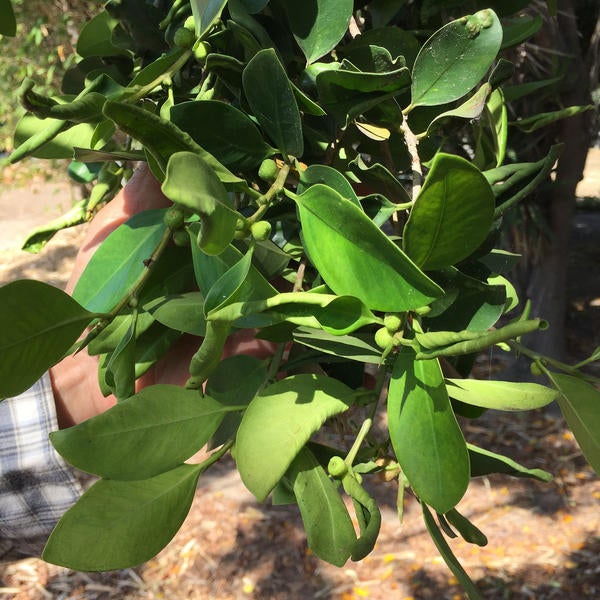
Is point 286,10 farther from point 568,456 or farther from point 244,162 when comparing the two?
point 568,456

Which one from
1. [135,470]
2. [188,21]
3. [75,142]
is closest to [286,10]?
[188,21]

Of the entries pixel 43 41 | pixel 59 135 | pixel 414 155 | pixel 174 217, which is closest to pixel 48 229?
pixel 59 135

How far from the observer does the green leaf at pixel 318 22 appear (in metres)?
0.41

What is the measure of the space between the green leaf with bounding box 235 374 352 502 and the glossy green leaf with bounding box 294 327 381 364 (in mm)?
27

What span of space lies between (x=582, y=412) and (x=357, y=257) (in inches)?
6.3

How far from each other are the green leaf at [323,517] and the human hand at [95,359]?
0.18 m

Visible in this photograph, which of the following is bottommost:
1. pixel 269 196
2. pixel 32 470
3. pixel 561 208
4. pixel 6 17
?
pixel 561 208

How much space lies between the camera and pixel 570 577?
6.11 ft

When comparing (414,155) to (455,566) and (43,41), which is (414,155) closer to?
(455,566)

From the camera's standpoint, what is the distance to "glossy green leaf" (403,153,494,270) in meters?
0.27

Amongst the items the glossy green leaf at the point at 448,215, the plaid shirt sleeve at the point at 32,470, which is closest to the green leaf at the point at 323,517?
the glossy green leaf at the point at 448,215

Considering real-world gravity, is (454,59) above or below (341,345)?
above

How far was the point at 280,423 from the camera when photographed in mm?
356

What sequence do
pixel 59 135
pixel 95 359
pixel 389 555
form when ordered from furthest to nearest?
pixel 389 555, pixel 95 359, pixel 59 135
